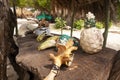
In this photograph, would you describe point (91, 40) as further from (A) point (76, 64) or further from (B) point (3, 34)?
(B) point (3, 34)

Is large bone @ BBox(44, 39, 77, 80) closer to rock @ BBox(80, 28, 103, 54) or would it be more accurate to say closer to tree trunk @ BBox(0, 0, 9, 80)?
rock @ BBox(80, 28, 103, 54)

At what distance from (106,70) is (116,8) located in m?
1.15

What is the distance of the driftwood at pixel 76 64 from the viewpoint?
4.55 ft

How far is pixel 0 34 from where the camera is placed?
6.31 feet

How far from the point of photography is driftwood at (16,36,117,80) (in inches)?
54.6

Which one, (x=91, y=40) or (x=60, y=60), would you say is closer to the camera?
(x=60, y=60)

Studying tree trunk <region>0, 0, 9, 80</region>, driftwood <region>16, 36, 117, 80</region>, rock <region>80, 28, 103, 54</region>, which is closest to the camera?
driftwood <region>16, 36, 117, 80</region>

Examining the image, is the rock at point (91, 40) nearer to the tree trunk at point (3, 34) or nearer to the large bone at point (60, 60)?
the large bone at point (60, 60)

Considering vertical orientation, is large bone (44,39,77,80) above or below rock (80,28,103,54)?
below

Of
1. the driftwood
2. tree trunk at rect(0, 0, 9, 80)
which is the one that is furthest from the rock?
tree trunk at rect(0, 0, 9, 80)

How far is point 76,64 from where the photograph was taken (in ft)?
5.00

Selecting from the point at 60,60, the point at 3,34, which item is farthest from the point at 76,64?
the point at 3,34

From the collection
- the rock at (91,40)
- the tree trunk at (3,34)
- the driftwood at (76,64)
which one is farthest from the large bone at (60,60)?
the tree trunk at (3,34)

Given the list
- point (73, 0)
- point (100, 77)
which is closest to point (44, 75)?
point (100, 77)
